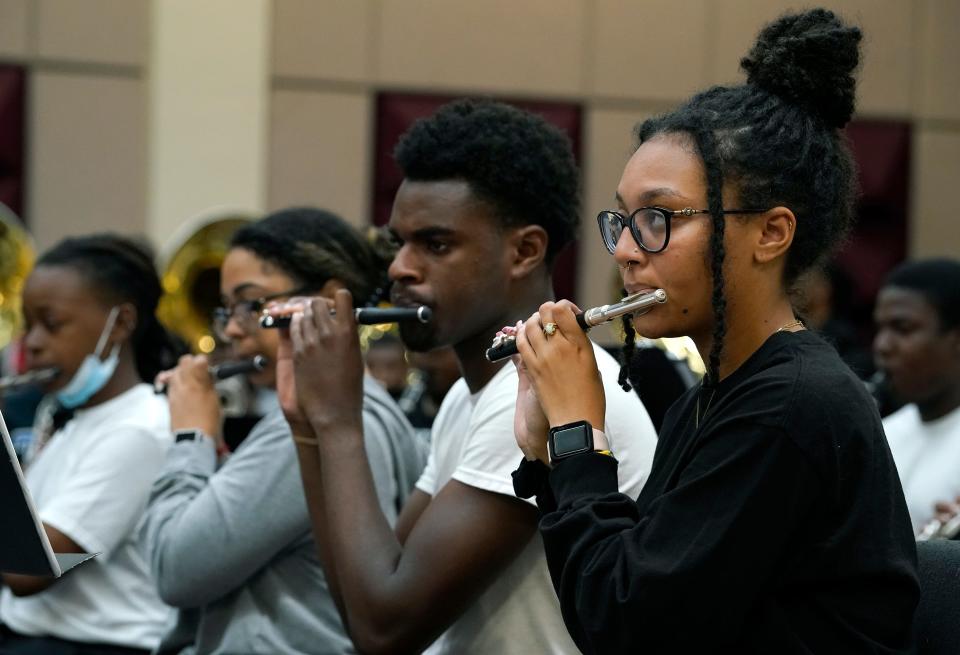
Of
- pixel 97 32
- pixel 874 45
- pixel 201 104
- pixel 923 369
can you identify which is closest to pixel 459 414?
pixel 923 369

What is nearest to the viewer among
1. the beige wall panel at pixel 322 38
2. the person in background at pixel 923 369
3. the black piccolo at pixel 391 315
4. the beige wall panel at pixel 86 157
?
the black piccolo at pixel 391 315

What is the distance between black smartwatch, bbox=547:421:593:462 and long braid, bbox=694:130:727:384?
0.57 ft

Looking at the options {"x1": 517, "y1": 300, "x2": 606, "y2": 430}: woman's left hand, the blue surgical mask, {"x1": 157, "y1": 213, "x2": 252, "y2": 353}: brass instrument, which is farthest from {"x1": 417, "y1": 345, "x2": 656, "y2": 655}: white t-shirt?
{"x1": 157, "y1": 213, "x2": 252, "y2": 353}: brass instrument

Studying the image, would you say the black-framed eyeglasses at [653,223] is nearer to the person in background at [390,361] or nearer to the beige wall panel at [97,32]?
the person in background at [390,361]

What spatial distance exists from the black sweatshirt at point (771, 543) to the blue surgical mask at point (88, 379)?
1899 mm

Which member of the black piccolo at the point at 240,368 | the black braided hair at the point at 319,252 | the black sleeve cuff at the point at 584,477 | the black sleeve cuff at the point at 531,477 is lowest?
the black piccolo at the point at 240,368

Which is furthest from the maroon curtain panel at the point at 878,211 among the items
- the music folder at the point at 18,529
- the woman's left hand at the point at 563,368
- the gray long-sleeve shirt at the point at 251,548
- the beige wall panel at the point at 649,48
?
the music folder at the point at 18,529

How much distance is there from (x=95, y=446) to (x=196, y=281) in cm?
216

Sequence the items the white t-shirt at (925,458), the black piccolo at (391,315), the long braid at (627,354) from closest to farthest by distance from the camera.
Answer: the long braid at (627,354)
the black piccolo at (391,315)
the white t-shirt at (925,458)

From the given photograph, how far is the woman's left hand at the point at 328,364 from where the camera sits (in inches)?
87.9

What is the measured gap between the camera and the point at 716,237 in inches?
62.2

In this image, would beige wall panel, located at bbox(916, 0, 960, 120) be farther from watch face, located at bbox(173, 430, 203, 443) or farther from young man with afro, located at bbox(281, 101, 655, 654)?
watch face, located at bbox(173, 430, 203, 443)

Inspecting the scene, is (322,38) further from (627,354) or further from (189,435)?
(627,354)

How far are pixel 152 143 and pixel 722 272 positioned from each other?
5.66 metres
